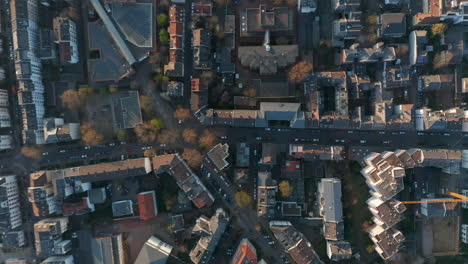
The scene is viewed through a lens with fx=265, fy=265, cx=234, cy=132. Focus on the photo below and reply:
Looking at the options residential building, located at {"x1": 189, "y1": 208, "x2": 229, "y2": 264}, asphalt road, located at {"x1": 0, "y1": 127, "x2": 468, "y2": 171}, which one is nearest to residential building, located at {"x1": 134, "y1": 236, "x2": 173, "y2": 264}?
residential building, located at {"x1": 189, "y1": 208, "x2": 229, "y2": 264}

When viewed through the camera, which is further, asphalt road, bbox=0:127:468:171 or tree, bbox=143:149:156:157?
asphalt road, bbox=0:127:468:171

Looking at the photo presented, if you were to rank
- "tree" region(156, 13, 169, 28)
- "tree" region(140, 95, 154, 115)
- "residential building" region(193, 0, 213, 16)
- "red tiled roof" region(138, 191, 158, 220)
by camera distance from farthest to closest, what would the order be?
"tree" region(140, 95, 154, 115) < "red tiled roof" region(138, 191, 158, 220) < "tree" region(156, 13, 169, 28) < "residential building" region(193, 0, 213, 16)

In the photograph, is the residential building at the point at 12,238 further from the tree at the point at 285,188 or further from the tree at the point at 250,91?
the tree at the point at 250,91

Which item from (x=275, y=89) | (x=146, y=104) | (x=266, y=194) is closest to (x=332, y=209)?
(x=266, y=194)

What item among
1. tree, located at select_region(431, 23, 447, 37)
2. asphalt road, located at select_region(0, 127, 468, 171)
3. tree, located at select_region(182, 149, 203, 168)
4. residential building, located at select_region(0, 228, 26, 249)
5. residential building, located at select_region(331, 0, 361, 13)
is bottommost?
residential building, located at select_region(0, 228, 26, 249)

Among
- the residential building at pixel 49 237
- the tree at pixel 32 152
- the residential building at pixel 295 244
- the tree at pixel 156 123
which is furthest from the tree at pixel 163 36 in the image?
the residential building at pixel 295 244

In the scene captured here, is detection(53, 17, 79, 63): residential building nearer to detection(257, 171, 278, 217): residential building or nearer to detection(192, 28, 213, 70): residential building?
detection(192, 28, 213, 70): residential building
